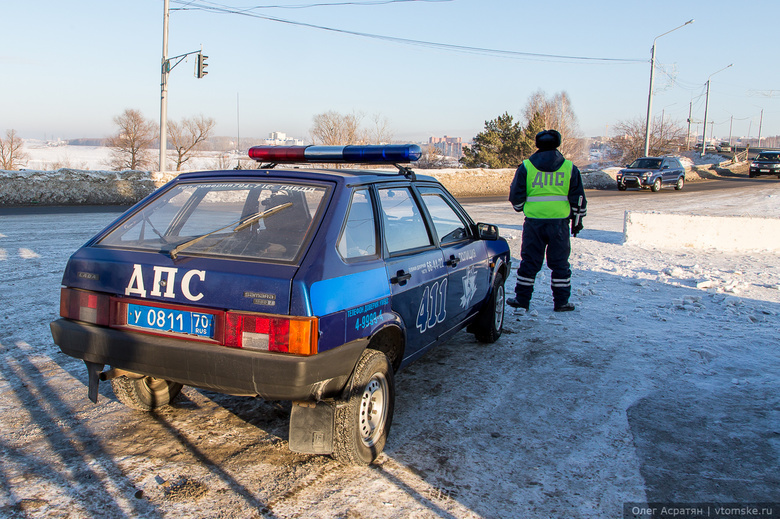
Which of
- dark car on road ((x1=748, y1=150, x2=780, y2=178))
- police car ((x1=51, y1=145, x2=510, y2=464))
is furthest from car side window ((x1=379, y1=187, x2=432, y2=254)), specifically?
dark car on road ((x1=748, y1=150, x2=780, y2=178))

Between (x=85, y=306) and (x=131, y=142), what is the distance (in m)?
63.7

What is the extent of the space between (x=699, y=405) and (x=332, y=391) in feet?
8.73

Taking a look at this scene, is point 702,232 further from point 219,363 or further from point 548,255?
point 219,363

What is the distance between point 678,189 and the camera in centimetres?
2880

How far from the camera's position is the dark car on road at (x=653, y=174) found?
27.3 m

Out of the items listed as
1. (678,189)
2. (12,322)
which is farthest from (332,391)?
(678,189)

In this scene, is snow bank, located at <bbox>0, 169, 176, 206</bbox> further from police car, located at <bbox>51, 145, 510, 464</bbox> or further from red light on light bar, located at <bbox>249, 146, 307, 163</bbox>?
police car, located at <bbox>51, 145, 510, 464</bbox>

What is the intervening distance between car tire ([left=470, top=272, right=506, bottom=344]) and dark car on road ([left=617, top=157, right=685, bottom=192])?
2460 centimetres

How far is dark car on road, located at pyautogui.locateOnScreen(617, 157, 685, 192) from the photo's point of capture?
2728 cm

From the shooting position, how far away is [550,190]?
20.8 ft

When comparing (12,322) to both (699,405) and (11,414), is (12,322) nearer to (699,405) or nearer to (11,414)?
(11,414)

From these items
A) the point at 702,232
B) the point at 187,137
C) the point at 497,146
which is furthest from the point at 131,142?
the point at 702,232

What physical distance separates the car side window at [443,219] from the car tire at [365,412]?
1385 mm

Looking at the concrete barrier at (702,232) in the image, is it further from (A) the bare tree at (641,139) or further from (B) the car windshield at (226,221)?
(A) the bare tree at (641,139)
